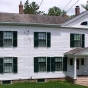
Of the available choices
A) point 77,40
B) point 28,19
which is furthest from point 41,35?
point 77,40

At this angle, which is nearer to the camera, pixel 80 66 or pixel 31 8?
pixel 80 66

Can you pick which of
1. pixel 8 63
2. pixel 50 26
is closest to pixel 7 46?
pixel 8 63

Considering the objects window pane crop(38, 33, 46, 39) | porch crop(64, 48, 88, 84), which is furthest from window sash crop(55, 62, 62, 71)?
window pane crop(38, 33, 46, 39)

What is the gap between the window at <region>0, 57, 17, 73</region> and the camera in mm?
23906

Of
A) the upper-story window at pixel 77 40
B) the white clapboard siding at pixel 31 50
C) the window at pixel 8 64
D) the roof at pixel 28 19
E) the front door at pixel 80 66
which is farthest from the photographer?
the front door at pixel 80 66

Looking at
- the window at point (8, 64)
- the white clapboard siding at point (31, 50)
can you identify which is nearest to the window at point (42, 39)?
the white clapboard siding at point (31, 50)

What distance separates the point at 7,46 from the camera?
24234 millimetres

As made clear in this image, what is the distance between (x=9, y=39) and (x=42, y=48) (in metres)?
3.58

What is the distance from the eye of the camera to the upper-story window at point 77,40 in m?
26.7

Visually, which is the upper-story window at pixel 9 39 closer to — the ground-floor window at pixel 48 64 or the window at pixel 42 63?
the ground-floor window at pixel 48 64

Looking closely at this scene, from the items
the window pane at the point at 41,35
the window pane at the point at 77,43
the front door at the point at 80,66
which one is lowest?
the front door at the point at 80,66

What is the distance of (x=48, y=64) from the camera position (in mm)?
25594

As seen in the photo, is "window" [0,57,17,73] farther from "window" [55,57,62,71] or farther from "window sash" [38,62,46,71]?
"window" [55,57,62,71]

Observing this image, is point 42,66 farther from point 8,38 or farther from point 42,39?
point 8,38
